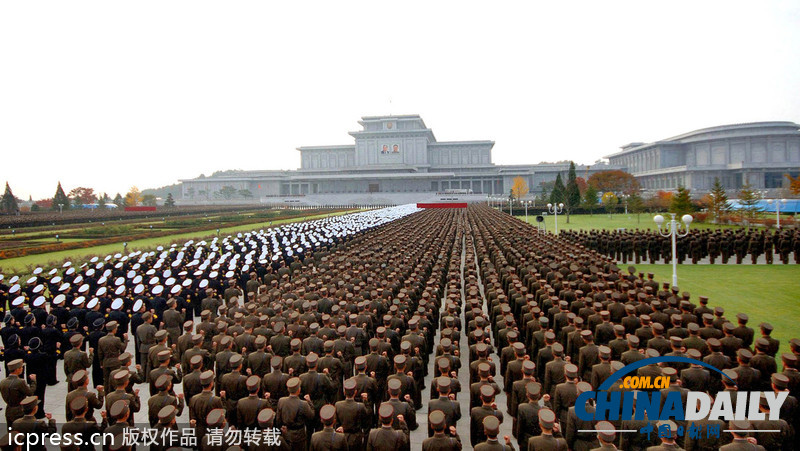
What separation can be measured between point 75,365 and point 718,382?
8814 mm

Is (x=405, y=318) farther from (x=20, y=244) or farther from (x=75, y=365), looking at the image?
(x=20, y=244)

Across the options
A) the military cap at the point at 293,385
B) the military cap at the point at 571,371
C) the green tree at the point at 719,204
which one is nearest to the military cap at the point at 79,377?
the military cap at the point at 293,385

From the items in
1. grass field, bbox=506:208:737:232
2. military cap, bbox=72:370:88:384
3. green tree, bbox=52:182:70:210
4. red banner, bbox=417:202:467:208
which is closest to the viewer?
military cap, bbox=72:370:88:384

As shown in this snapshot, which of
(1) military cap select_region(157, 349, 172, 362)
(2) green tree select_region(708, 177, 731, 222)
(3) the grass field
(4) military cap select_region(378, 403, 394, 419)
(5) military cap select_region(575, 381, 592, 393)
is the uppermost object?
(2) green tree select_region(708, 177, 731, 222)

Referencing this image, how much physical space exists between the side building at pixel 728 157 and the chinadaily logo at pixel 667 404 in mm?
70019

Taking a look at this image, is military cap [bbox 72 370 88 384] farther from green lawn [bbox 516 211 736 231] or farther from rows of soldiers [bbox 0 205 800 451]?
green lawn [bbox 516 211 736 231]

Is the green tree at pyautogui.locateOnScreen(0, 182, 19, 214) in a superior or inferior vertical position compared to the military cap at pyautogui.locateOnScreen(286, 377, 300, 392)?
superior

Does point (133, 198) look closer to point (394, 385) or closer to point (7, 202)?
point (7, 202)

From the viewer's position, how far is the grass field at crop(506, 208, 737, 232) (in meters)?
31.5

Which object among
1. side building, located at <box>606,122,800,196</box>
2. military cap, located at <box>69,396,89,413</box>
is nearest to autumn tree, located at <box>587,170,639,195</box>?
side building, located at <box>606,122,800,196</box>

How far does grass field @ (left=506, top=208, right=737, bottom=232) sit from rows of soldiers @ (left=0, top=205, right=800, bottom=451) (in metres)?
22.0

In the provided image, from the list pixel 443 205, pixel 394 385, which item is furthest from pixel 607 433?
pixel 443 205

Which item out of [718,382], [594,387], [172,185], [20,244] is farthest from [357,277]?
[172,185]

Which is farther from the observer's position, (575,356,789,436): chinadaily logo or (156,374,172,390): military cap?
(156,374,172,390): military cap
